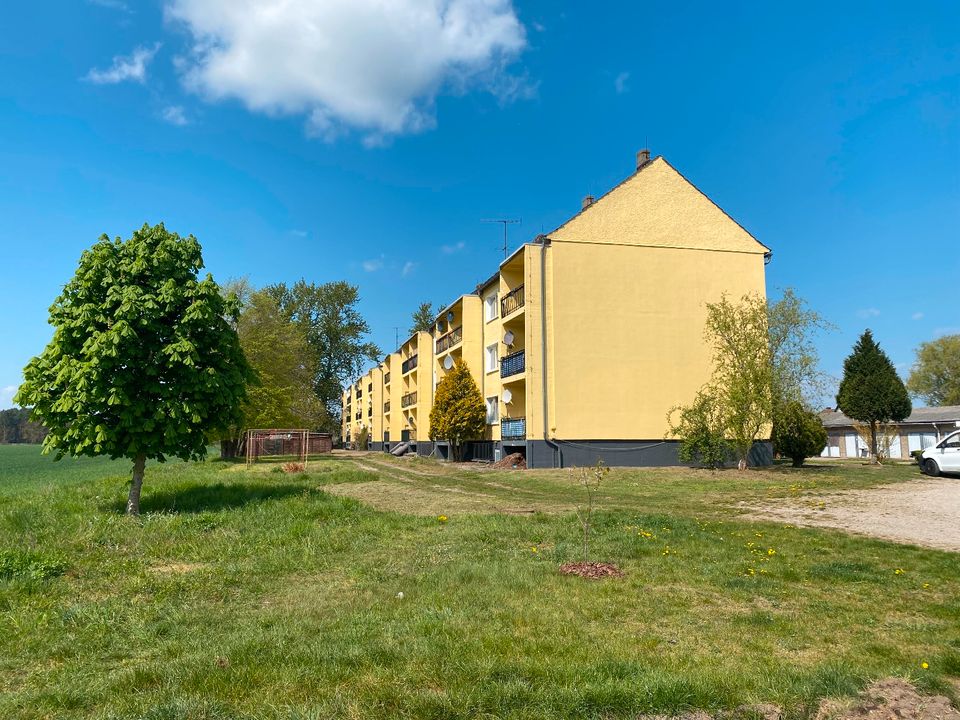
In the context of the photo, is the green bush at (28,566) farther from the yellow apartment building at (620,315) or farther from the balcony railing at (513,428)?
the balcony railing at (513,428)

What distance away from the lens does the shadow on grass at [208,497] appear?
13.6 m

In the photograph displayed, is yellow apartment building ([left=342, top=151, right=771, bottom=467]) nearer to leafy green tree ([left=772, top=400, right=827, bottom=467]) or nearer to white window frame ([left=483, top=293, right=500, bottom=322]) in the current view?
leafy green tree ([left=772, top=400, right=827, bottom=467])

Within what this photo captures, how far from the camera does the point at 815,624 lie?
576 cm

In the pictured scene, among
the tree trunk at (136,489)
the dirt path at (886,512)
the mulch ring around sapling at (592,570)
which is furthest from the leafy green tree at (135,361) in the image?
the dirt path at (886,512)

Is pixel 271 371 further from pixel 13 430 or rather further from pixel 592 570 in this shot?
pixel 13 430

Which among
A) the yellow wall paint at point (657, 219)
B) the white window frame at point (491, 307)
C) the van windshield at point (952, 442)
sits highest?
the yellow wall paint at point (657, 219)

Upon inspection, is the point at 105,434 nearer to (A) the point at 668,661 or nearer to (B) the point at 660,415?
(A) the point at 668,661

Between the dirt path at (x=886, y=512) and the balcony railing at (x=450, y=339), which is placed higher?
the balcony railing at (x=450, y=339)

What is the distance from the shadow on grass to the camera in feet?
44.5

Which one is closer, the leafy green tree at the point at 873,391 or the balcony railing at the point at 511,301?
the balcony railing at the point at 511,301

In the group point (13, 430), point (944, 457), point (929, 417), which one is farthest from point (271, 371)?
point (13, 430)

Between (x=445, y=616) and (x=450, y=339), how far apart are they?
126ft

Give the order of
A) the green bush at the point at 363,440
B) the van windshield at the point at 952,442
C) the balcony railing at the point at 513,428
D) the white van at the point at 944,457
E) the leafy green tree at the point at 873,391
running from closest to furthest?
the white van at the point at 944,457 < the van windshield at the point at 952,442 < the balcony railing at the point at 513,428 < the leafy green tree at the point at 873,391 < the green bush at the point at 363,440

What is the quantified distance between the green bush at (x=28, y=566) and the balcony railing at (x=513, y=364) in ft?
70.8
